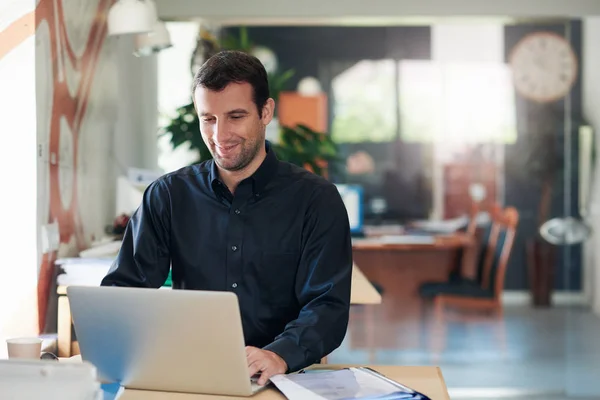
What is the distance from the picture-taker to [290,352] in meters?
1.98

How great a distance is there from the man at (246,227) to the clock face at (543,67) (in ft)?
12.0

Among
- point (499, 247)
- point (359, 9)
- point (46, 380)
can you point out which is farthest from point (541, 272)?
point (46, 380)

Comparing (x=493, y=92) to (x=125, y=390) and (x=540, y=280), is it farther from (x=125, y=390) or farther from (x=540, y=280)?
(x=125, y=390)

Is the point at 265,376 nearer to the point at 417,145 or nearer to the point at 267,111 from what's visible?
the point at 267,111

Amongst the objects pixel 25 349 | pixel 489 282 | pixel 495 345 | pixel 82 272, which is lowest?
pixel 495 345

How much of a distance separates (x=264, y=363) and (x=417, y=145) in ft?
13.1


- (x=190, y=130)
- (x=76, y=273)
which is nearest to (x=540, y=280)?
(x=190, y=130)

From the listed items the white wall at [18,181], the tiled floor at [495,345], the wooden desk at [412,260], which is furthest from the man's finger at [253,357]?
the wooden desk at [412,260]

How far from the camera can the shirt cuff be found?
1.97m

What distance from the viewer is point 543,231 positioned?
18.8 feet

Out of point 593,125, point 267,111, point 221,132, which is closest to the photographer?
point 221,132

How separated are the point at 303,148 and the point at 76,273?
2.27 metres

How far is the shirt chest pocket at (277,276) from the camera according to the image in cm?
228

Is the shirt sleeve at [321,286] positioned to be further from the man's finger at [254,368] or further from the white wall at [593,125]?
the white wall at [593,125]
